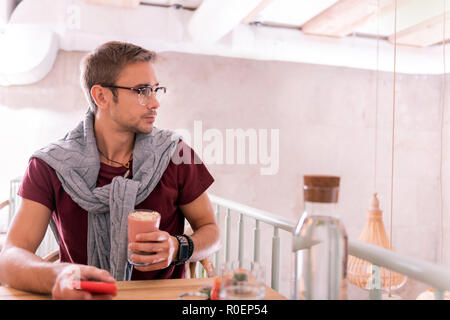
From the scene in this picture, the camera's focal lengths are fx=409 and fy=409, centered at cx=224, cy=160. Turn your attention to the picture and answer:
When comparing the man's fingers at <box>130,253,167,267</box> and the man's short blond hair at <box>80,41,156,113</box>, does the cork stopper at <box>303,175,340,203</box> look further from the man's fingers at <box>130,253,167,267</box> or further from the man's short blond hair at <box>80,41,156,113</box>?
the man's short blond hair at <box>80,41,156,113</box>

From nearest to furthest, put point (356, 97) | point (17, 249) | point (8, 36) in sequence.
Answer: point (17, 249) → point (8, 36) → point (356, 97)

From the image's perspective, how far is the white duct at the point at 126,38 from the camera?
2939 mm

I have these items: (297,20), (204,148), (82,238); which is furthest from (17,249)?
(297,20)

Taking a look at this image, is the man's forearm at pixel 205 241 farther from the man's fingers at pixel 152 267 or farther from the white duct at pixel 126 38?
the white duct at pixel 126 38

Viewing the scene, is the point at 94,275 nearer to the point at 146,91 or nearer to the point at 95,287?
the point at 95,287

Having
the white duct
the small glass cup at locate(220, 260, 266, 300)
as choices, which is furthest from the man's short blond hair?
the white duct

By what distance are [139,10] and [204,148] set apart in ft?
4.07

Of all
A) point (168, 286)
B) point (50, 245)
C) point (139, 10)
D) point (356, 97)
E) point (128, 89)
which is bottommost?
point (50, 245)

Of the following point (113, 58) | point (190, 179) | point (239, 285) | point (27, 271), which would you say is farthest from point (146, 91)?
point (239, 285)

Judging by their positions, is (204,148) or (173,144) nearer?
(173,144)

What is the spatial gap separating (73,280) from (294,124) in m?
3.28

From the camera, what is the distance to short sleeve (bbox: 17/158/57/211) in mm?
1187

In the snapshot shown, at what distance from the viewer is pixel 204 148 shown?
3605mm
